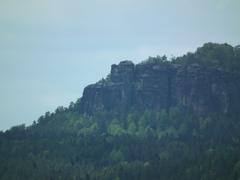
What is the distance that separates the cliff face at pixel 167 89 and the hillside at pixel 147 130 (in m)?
0.23

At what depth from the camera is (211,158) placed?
5310 inches

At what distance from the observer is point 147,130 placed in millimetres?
181500

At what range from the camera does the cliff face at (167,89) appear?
185625mm

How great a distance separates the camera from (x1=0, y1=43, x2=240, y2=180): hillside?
471ft

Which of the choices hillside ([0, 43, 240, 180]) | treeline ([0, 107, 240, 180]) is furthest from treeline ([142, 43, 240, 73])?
treeline ([0, 107, 240, 180])

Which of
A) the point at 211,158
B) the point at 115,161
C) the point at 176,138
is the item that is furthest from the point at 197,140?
the point at 211,158

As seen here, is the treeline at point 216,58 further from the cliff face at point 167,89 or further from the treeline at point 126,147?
the treeline at point 126,147

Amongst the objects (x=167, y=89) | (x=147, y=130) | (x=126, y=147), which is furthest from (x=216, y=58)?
(x=126, y=147)

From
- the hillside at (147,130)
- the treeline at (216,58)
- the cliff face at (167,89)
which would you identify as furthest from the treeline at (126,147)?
the treeline at (216,58)

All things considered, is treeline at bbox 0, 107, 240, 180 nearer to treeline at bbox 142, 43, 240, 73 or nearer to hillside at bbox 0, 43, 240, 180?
hillside at bbox 0, 43, 240, 180

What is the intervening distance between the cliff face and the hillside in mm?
229

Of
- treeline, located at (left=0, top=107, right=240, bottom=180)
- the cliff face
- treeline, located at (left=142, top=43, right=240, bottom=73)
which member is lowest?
treeline, located at (left=0, top=107, right=240, bottom=180)

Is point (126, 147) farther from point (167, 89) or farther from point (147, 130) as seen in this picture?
point (167, 89)

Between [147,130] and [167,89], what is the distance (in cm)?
1523
